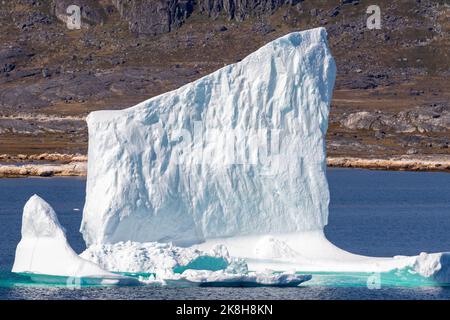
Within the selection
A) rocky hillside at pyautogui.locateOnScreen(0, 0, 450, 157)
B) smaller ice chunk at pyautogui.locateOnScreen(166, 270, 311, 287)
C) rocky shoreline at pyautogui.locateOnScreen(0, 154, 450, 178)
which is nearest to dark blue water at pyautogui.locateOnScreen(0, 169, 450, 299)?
smaller ice chunk at pyautogui.locateOnScreen(166, 270, 311, 287)

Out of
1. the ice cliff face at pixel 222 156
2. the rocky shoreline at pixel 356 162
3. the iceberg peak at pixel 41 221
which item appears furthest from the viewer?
the rocky shoreline at pixel 356 162

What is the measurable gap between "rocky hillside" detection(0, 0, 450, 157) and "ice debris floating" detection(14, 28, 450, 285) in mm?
87295

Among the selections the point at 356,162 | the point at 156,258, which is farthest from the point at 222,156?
the point at 356,162

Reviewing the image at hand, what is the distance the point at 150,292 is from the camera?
35438 millimetres

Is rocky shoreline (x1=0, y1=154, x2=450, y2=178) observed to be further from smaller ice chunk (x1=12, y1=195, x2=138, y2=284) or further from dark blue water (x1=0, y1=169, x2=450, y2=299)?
smaller ice chunk (x1=12, y1=195, x2=138, y2=284)

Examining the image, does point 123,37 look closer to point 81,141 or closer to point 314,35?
point 81,141

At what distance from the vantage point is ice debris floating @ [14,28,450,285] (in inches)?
→ 1495

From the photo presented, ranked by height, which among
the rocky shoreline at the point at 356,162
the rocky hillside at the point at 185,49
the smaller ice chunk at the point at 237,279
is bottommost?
the smaller ice chunk at the point at 237,279

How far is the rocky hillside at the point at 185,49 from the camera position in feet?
473

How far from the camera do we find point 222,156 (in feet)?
129

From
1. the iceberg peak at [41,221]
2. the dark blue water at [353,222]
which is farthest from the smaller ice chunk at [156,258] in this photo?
the iceberg peak at [41,221]

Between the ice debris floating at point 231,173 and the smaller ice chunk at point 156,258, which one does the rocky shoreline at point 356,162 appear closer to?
the ice debris floating at point 231,173

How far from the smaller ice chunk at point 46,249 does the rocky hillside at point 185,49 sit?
9016 centimetres

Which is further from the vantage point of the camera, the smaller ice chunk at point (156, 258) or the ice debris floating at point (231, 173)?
the ice debris floating at point (231, 173)
